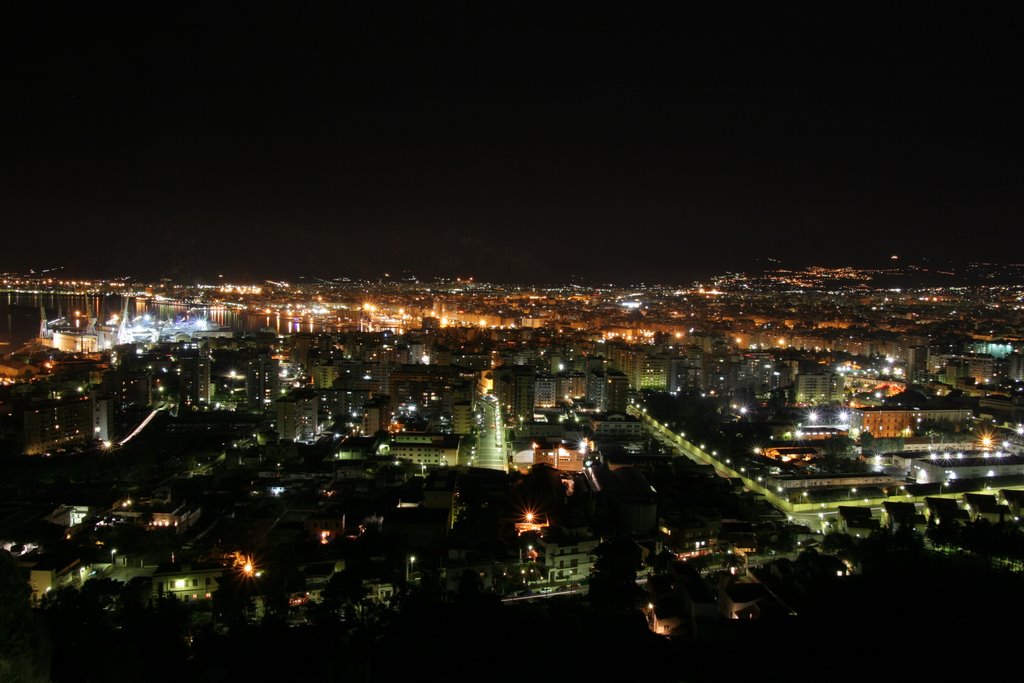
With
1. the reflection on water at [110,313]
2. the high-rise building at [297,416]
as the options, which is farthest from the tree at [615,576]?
the reflection on water at [110,313]

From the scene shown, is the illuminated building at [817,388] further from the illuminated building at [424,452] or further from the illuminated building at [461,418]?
→ the illuminated building at [424,452]

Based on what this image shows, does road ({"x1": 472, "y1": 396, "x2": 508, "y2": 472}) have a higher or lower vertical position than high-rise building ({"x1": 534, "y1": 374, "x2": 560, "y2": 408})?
lower

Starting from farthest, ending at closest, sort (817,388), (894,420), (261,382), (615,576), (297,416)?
1. (817,388)
2. (261,382)
3. (894,420)
4. (297,416)
5. (615,576)

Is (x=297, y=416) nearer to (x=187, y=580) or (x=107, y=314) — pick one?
(x=187, y=580)

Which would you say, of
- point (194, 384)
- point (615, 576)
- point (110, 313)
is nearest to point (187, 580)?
point (615, 576)

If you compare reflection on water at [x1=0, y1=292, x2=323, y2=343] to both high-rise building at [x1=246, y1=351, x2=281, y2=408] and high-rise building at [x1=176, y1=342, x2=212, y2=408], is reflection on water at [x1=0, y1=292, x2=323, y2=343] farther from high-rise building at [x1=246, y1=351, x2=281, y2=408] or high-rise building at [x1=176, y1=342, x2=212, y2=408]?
high-rise building at [x1=246, y1=351, x2=281, y2=408]

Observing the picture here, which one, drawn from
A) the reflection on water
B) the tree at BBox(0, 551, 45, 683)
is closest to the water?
the reflection on water

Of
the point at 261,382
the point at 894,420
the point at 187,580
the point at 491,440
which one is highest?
the point at 261,382
